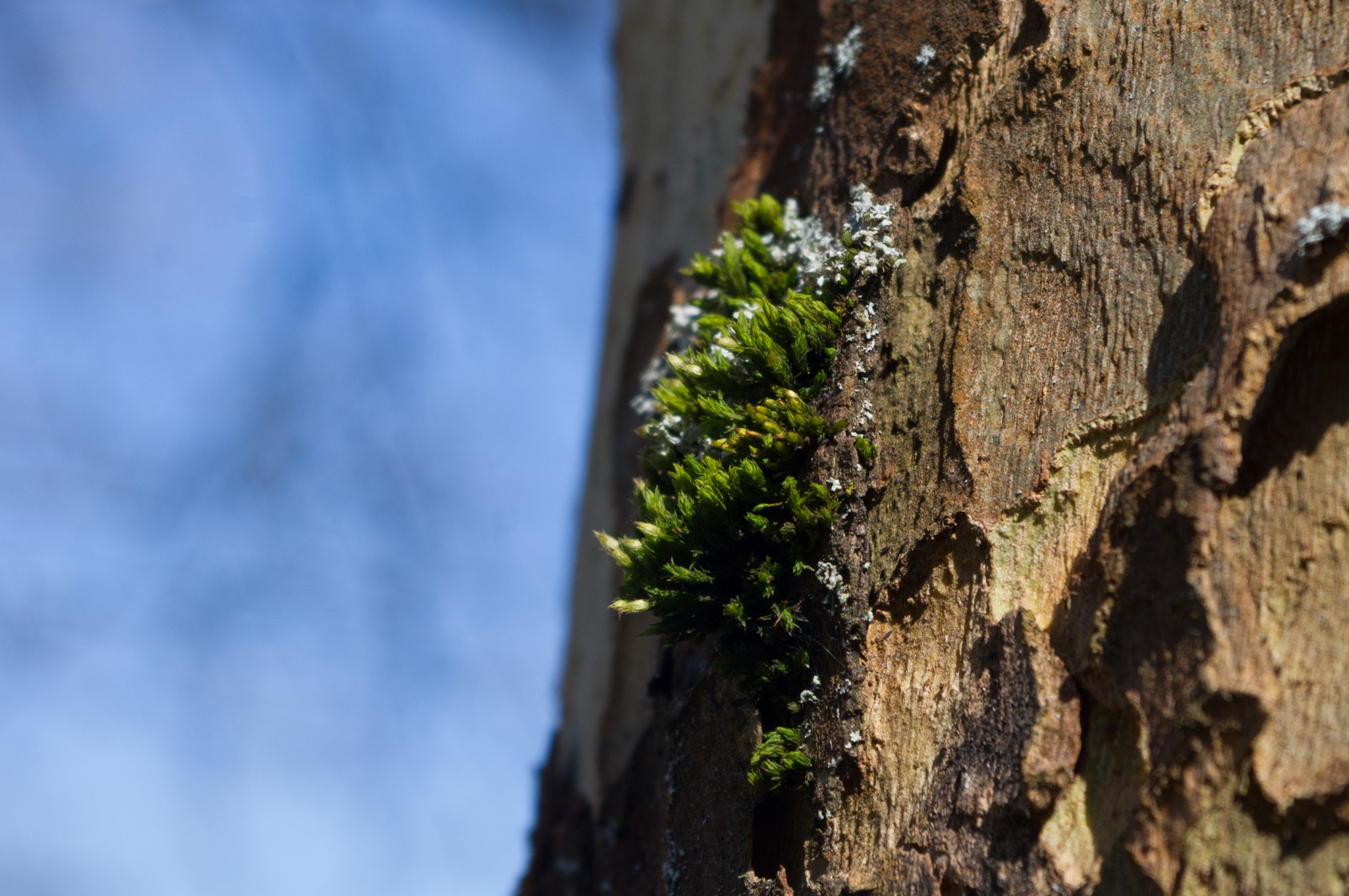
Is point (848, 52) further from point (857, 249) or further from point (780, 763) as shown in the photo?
point (780, 763)

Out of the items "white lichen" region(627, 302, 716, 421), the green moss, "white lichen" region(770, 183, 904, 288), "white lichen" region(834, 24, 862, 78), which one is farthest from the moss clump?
"white lichen" region(834, 24, 862, 78)

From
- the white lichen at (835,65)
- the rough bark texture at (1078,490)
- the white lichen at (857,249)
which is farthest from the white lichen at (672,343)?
the white lichen at (835,65)

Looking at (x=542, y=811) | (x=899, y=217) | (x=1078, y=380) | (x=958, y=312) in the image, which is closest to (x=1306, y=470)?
(x=1078, y=380)

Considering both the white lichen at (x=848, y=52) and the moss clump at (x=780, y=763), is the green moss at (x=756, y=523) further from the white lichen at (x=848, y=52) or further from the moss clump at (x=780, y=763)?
the white lichen at (x=848, y=52)

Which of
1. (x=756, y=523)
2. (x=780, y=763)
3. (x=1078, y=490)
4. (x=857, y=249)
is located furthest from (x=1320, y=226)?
(x=780, y=763)

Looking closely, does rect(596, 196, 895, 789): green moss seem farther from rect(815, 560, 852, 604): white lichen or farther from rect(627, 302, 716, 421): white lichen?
rect(627, 302, 716, 421): white lichen

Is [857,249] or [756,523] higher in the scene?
[857,249]

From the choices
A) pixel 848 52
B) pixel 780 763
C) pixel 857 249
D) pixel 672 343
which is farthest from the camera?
pixel 672 343

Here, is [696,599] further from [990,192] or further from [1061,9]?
[1061,9]
